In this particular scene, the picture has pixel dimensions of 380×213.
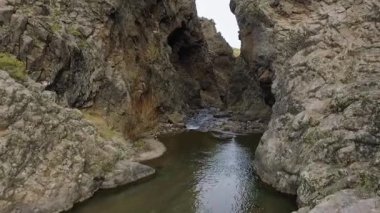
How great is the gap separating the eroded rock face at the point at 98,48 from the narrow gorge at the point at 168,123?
163mm

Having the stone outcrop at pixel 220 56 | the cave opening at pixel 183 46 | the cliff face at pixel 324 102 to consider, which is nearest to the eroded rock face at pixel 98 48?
the cave opening at pixel 183 46

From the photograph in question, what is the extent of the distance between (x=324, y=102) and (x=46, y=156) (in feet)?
79.3

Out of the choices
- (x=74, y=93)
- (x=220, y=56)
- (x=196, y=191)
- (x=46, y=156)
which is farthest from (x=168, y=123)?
(x=220, y=56)

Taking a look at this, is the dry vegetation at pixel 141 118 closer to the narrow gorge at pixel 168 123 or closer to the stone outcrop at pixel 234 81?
the narrow gorge at pixel 168 123

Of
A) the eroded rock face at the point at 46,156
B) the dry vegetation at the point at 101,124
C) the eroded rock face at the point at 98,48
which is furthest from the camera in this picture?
the dry vegetation at the point at 101,124

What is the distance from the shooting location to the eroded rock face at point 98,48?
47.3 m

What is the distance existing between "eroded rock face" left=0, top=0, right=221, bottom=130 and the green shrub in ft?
A: 13.2

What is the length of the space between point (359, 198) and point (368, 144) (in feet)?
20.3

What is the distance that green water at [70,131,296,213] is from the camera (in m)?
35.8

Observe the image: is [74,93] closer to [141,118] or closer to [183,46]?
[141,118]

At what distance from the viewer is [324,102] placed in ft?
132

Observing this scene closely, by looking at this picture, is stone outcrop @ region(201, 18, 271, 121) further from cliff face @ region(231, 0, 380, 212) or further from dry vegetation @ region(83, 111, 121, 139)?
dry vegetation @ region(83, 111, 121, 139)

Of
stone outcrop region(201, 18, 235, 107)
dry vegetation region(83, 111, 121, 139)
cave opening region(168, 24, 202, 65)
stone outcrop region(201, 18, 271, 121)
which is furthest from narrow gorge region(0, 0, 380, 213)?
stone outcrop region(201, 18, 235, 107)

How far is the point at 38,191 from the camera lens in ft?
115
